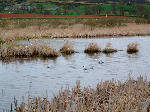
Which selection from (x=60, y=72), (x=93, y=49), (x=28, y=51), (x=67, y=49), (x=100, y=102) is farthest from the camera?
(x=93, y=49)

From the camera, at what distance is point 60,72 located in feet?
63.7

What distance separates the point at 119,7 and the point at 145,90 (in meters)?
91.0

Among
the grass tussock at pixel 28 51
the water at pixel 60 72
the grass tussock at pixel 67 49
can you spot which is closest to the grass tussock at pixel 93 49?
the water at pixel 60 72

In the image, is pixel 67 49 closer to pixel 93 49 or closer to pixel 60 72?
pixel 93 49

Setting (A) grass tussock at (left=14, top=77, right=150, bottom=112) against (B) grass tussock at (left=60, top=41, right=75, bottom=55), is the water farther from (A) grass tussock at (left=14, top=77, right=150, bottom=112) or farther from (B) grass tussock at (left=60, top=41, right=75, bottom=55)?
(A) grass tussock at (left=14, top=77, right=150, bottom=112)

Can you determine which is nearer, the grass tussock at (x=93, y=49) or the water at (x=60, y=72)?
the water at (x=60, y=72)

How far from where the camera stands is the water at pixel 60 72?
15023mm

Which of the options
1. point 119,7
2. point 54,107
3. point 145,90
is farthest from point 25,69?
point 119,7

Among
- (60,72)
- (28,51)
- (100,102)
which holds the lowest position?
(60,72)

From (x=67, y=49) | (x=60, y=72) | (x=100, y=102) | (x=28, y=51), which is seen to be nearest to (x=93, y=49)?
(x=67, y=49)

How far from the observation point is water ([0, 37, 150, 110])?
1502 cm

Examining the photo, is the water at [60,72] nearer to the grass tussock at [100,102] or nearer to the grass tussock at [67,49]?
the grass tussock at [67,49]

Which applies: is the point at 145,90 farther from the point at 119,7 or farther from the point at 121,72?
the point at 119,7

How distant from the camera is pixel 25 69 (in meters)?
20.4
